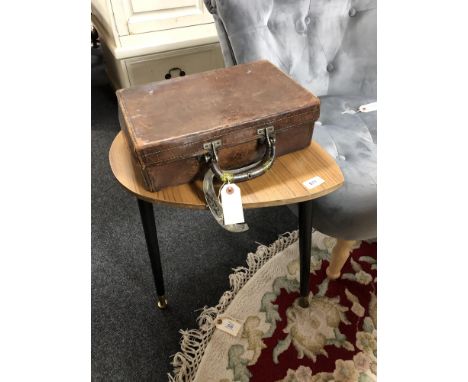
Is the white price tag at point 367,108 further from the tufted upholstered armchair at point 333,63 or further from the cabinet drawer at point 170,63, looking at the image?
the cabinet drawer at point 170,63

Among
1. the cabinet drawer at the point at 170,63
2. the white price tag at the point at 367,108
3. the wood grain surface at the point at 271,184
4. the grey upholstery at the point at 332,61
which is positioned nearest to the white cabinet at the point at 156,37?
the cabinet drawer at the point at 170,63

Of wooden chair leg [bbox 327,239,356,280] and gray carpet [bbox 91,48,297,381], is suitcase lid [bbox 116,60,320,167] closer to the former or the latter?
wooden chair leg [bbox 327,239,356,280]

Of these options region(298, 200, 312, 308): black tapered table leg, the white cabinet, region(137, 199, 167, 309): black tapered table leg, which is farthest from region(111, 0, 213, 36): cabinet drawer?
region(298, 200, 312, 308): black tapered table leg

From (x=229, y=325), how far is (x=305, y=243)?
332 mm

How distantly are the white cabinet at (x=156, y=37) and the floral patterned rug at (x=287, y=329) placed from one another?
0.96m

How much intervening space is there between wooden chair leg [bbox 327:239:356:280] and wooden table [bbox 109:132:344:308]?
0.23 metres

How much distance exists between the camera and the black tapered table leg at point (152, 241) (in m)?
0.80

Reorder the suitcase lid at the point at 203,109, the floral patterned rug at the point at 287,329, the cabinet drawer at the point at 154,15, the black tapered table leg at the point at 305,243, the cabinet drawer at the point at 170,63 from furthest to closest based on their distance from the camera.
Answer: the cabinet drawer at the point at 170,63 < the cabinet drawer at the point at 154,15 < the floral patterned rug at the point at 287,329 < the black tapered table leg at the point at 305,243 < the suitcase lid at the point at 203,109

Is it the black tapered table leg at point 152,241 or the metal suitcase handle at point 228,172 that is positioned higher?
the metal suitcase handle at point 228,172

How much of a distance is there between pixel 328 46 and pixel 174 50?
739mm

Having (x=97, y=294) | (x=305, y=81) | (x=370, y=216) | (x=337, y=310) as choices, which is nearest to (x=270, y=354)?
(x=337, y=310)

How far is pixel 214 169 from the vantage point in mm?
637

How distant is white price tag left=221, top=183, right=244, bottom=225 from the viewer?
2.03 feet

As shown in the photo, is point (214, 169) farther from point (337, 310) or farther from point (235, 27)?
point (337, 310)
